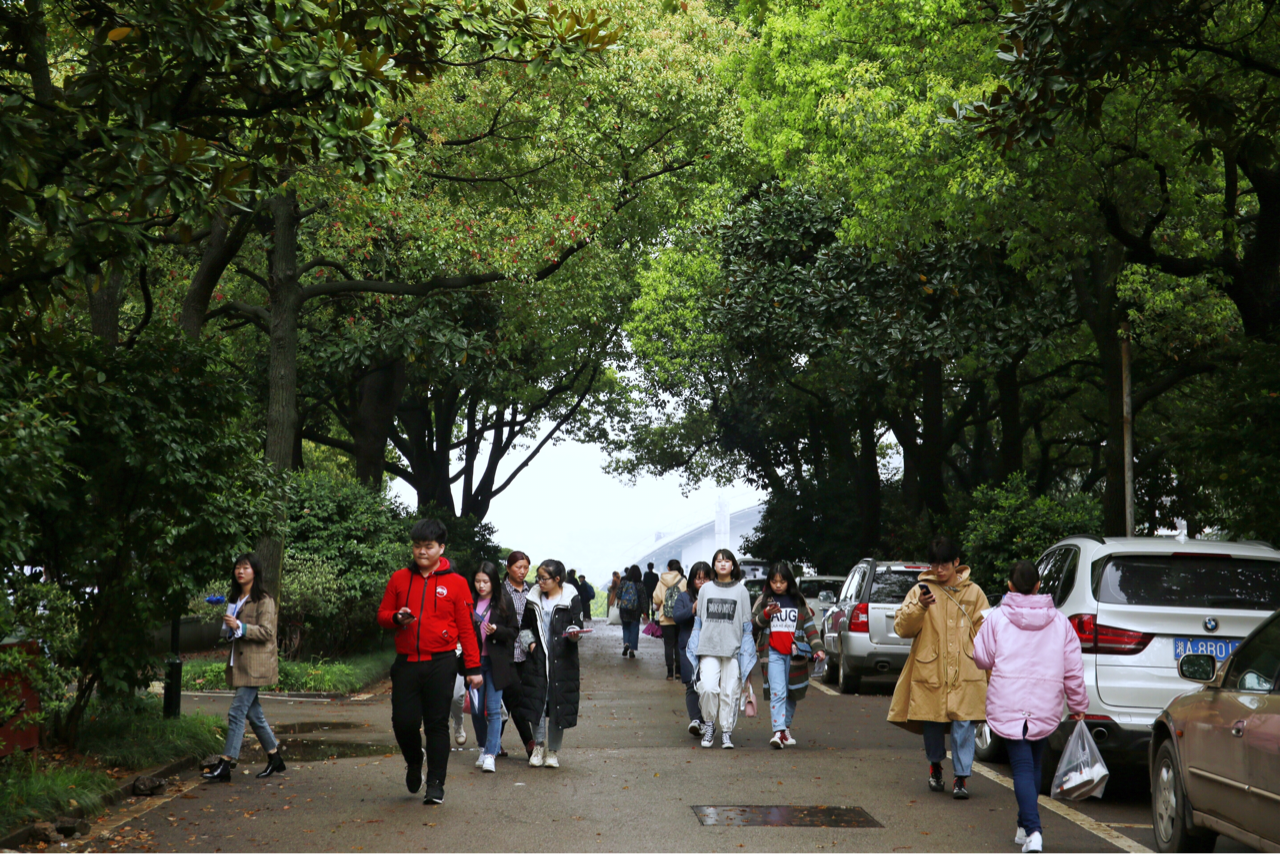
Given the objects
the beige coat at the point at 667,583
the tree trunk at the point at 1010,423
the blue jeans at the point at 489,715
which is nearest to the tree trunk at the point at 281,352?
the blue jeans at the point at 489,715

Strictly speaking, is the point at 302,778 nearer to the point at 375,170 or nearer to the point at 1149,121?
the point at 375,170

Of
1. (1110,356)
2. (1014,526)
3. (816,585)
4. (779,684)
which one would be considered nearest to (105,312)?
(779,684)

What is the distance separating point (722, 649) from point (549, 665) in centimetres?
190

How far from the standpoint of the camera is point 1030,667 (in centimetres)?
741

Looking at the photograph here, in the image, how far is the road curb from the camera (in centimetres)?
699

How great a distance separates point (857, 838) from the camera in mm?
7484

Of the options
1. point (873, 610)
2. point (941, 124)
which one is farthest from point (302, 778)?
point (941, 124)

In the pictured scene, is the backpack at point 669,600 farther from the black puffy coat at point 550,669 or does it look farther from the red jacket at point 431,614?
the red jacket at point 431,614

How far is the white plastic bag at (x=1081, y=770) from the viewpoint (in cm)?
706

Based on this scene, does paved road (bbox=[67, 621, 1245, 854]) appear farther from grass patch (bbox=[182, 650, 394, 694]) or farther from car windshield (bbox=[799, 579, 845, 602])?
car windshield (bbox=[799, 579, 845, 602])

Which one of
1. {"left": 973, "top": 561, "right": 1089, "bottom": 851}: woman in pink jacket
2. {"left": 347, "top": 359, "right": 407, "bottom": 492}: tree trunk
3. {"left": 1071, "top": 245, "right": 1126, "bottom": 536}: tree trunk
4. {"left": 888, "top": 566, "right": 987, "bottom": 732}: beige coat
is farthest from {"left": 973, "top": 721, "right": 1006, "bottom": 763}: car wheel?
{"left": 347, "top": 359, "right": 407, "bottom": 492}: tree trunk

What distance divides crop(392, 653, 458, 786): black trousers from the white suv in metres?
4.16

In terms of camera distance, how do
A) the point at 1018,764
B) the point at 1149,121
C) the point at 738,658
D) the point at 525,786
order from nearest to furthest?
the point at 1018,764 < the point at 525,786 < the point at 738,658 < the point at 1149,121

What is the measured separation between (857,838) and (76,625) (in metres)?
5.40
